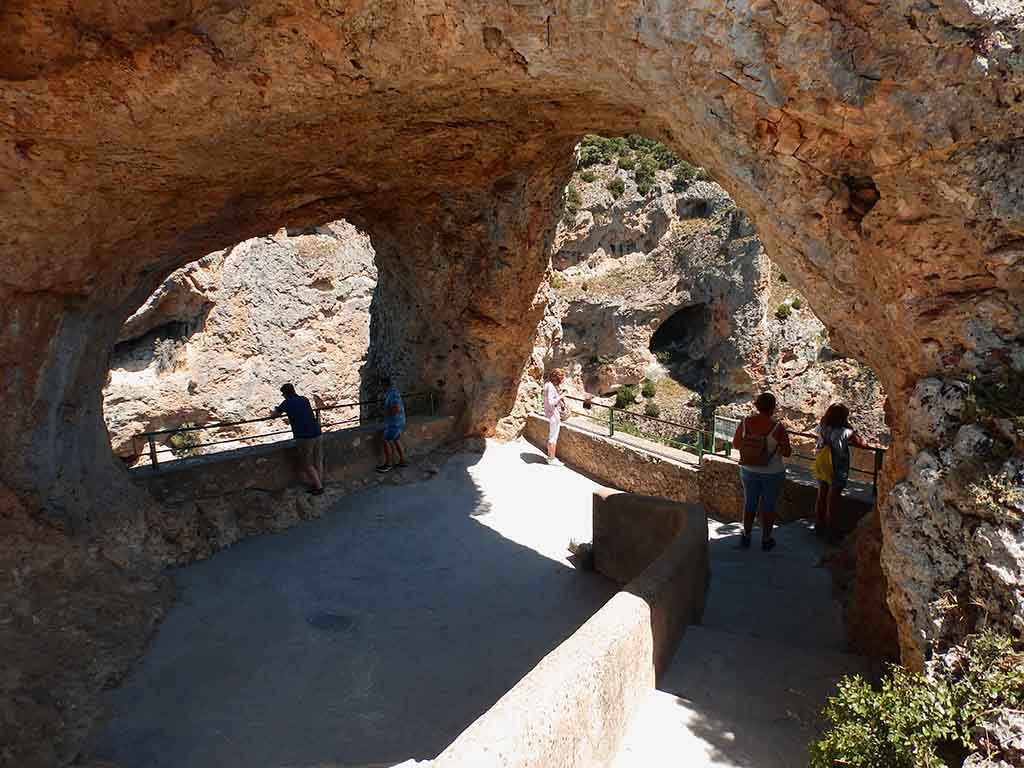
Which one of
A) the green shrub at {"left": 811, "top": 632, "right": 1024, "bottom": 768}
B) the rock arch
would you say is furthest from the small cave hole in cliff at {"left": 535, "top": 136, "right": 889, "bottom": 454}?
the green shrub at {"left": 811, "top": 632, "right": 1024, "bottom": 768}

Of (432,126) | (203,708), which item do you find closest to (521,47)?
(432,126)

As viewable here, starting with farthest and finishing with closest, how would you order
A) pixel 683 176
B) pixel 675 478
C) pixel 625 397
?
pixel 683 176
pixel 625 397
pixel 675 478

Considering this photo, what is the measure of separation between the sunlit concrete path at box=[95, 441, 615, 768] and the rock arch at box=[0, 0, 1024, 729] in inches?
61.5

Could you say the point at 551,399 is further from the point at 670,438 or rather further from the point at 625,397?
the point at 625,397

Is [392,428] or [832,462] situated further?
[392,428]

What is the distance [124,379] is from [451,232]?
12.1 metres

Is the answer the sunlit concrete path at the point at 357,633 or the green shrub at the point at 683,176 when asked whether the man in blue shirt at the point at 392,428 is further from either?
the green shrub at the point at 683,176

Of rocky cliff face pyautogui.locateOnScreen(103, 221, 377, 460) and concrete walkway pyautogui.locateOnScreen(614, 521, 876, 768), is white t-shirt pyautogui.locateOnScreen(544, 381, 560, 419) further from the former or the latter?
rocky cliff face pyautogui.locateOnScreen(103, 221, 377, 460)

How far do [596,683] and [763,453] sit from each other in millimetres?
3815

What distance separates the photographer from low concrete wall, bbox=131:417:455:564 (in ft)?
23.0

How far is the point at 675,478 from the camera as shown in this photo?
29.6 feet

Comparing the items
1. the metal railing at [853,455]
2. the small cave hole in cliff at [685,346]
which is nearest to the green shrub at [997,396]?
the metal railing at [853,455]

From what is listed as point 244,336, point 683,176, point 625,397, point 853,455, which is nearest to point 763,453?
point 853,455

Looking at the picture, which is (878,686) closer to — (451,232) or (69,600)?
(69,600)
